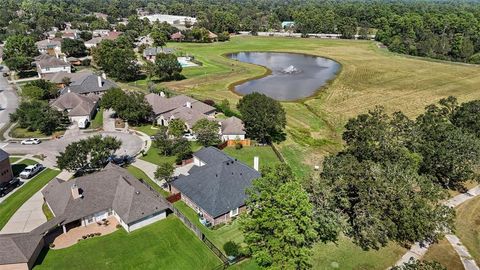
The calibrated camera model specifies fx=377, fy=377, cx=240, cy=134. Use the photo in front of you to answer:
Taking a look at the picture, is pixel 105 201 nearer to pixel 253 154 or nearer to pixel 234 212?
pixel 234 212

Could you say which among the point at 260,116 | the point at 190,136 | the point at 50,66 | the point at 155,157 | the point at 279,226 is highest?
the point at 279,226

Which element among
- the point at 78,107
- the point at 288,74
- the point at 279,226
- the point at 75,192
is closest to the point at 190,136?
the point at 78,107

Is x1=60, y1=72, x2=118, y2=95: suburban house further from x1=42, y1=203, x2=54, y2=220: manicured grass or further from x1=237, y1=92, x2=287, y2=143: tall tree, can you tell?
x1=42, y1=203, x2=54, y2=220: manicured grass

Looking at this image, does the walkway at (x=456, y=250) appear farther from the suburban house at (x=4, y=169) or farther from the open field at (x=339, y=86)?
the suburban house at (x=4, y=169)


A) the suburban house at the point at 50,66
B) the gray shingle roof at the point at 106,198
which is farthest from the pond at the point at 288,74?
the gray shingle roof at the point at 106,198

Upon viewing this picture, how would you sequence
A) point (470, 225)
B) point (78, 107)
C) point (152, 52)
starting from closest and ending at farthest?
1. point (470, 225)
2. point (78, 107)
3. point (152, 52)
